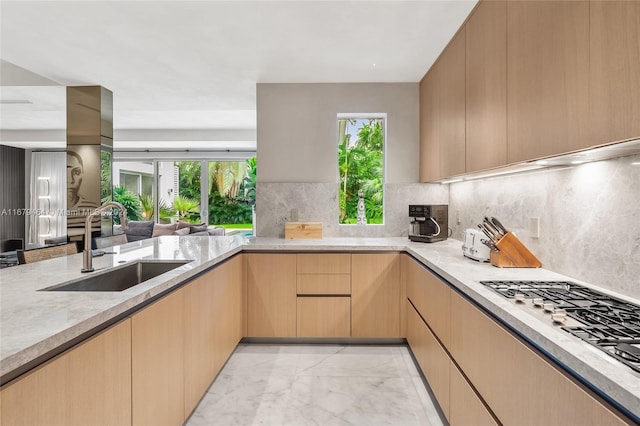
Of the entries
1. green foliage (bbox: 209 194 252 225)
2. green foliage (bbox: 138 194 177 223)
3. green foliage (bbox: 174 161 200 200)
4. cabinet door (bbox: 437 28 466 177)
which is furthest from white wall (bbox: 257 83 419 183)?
green foliage (bbox: 138 194 177 223)

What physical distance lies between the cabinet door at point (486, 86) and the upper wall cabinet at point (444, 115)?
0.12m

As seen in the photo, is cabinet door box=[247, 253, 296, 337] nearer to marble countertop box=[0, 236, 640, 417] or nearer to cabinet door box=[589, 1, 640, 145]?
marble countertop box=[0, 236, 640, 417]

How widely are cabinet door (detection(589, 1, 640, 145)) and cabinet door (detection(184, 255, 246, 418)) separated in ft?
6.05

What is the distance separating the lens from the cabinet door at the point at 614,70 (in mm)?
957

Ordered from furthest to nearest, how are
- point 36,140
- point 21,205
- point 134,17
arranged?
1. point 36,140
2. point 21,205
3. point 134,17

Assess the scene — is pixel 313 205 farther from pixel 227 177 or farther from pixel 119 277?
pixel 227 177

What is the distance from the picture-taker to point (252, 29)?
7.89ft

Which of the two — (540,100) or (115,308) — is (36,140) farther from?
(540,100)

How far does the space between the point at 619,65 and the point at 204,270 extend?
2028 millimetres

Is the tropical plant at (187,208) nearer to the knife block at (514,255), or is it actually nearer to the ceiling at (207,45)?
the ceiling at (207,45)

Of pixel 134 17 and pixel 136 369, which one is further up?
pixel 134 17

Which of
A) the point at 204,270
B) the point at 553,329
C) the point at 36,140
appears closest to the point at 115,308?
the point at 204,270

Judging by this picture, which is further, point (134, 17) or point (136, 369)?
point (134, 17)

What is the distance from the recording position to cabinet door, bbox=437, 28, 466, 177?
230 centimetres
